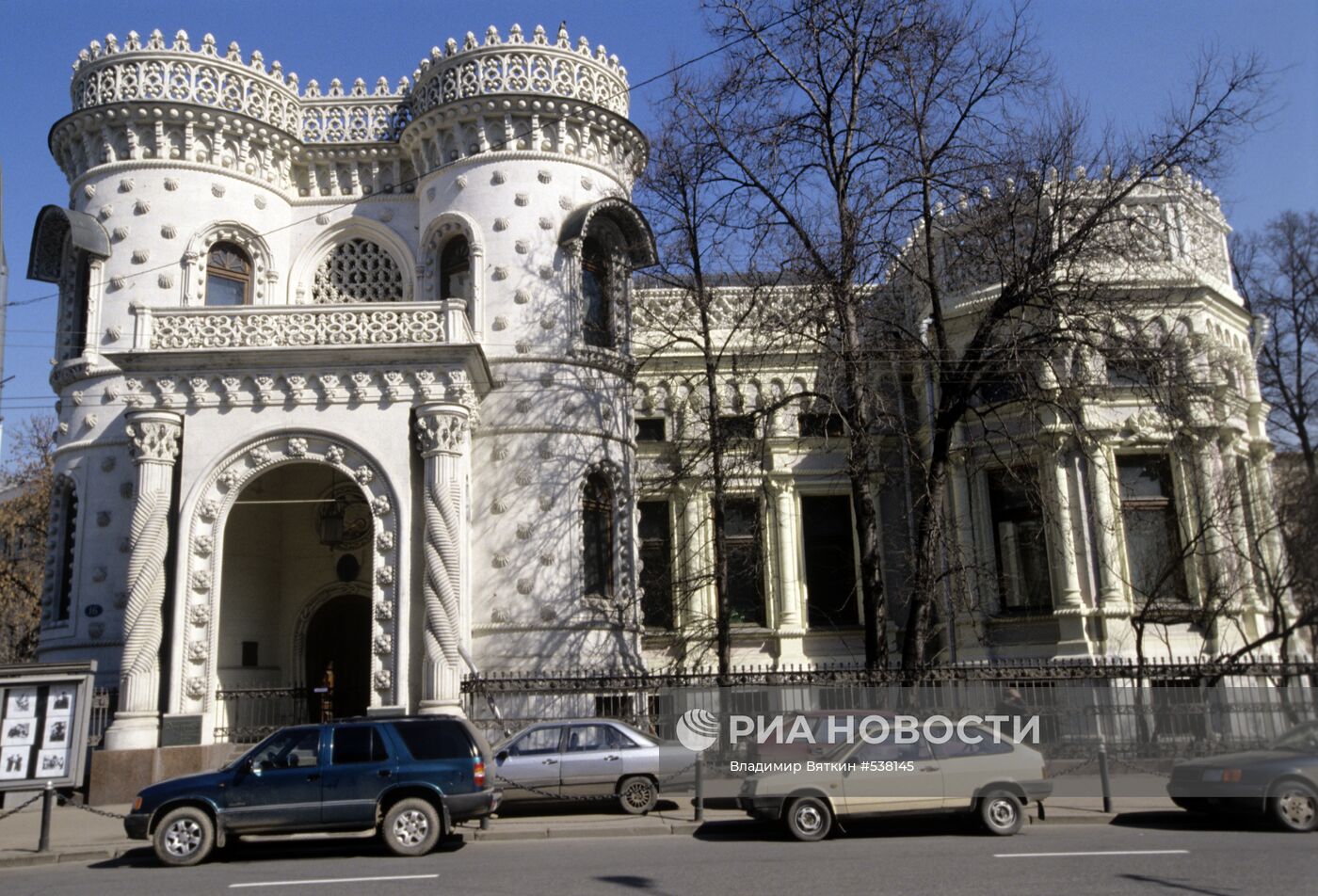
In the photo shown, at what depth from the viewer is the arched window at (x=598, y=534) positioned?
2206 cm

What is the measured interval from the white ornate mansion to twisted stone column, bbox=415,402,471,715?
53 mm

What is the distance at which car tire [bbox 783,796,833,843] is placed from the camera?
43.0 ft

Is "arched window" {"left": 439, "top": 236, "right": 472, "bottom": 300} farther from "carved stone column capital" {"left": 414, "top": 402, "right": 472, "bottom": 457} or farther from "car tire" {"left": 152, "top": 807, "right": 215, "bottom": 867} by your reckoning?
"car tire" {"left": 152, "top": 807, "right": 215, "bottom": 867}

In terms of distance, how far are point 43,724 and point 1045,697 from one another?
50.3 ft

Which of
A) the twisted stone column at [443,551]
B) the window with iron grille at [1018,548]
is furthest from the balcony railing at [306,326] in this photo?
the window with iron grille at [1018,548]

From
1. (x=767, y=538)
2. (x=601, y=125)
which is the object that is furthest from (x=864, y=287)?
(x=767, y=538)

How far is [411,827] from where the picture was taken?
12750 millimetres

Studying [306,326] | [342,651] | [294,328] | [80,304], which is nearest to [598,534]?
[342,651]

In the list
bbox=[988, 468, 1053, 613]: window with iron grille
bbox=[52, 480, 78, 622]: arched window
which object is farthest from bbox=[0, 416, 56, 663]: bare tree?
bbox=[988, 468, 1053, 613]: window with iron grille

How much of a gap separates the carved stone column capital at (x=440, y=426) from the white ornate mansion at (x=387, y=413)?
47mm

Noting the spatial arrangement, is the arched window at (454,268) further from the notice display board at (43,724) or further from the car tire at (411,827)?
the car tire at (411,827)

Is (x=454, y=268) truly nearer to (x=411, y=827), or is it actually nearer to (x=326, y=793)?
(x=326, y=793)

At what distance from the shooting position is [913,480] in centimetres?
2817

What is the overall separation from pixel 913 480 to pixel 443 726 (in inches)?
691
